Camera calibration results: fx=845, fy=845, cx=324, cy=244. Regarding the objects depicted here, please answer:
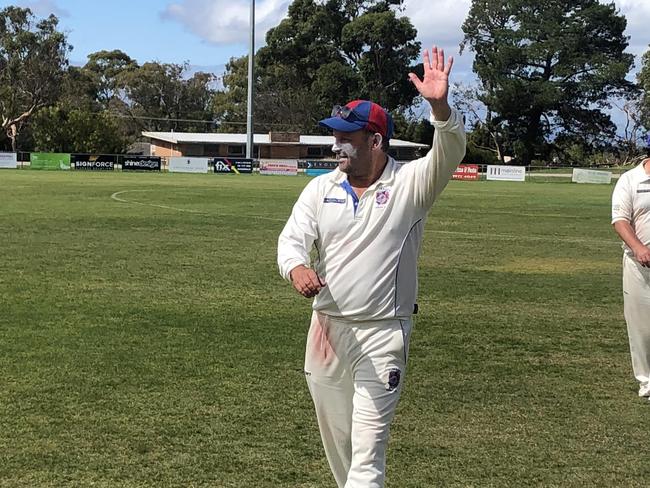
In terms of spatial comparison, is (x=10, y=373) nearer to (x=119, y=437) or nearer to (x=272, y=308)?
(x=119, y=437)

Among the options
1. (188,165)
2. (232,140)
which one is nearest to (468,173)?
(188,165)

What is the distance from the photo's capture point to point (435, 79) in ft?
13.7

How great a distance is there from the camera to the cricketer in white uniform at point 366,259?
4316mm

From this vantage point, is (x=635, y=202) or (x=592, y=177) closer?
(x=635, y=202)

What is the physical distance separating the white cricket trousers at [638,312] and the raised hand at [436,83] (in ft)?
11.7

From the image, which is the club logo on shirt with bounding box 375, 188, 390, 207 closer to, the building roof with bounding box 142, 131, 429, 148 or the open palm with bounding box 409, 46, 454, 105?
the open palm with bounding box 409, 46, 454, 105

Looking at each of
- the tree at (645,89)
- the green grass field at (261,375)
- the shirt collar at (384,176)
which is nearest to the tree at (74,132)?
the tree at (645,89)

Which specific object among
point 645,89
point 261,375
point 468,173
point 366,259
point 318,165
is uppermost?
point 645,89

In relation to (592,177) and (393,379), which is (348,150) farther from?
(592,177)

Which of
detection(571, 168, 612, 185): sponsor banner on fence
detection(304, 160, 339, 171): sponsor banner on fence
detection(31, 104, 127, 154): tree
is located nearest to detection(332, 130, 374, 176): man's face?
detection(571, 168, 612, 185): sponsor banner on fence

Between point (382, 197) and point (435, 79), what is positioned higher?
point (435, 79)

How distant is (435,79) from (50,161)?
206 ft

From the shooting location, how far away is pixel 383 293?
4.37m

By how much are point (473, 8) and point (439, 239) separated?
8172 cm
